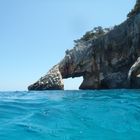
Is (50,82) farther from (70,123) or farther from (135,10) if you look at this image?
(70,123)

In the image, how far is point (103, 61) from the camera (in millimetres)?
49594

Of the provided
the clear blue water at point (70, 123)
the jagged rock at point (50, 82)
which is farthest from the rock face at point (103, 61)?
the clear blue water at point (70, 123)

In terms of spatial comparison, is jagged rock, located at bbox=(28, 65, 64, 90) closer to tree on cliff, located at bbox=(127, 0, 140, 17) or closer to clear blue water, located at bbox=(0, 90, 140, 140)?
tree on cliff, located at bbox=(127, 0, 140, 17)

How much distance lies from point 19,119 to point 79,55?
136ft

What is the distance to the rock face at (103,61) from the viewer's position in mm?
44781

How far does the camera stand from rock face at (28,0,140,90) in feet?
147

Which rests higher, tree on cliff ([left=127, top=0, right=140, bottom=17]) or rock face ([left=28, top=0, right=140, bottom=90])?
tree on cliff ([left=127, top=0, right=140, bottom=17])

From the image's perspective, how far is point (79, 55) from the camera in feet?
168

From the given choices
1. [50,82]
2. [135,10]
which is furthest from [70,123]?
[135,10]

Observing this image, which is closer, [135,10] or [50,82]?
[135,10]

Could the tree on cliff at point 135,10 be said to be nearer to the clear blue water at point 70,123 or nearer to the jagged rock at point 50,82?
the jagged rock at point 50,82

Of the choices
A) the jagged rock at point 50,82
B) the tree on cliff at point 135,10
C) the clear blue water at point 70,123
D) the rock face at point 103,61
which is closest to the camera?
the clear blue water at point 70,123

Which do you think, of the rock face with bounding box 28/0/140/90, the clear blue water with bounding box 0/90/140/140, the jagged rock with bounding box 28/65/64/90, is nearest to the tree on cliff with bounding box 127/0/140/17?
the rock face with bounding box 28/0/140/90

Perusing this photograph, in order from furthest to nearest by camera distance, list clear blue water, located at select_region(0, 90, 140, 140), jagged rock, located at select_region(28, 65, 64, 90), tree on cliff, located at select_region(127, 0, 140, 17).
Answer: jagged rock, located at select_region(28, 65, 64, 90) → tree on cliff, located at select_region(127, 0, 140, 17) → clear blue water, located at select_region(0, 90, 140, 140)
